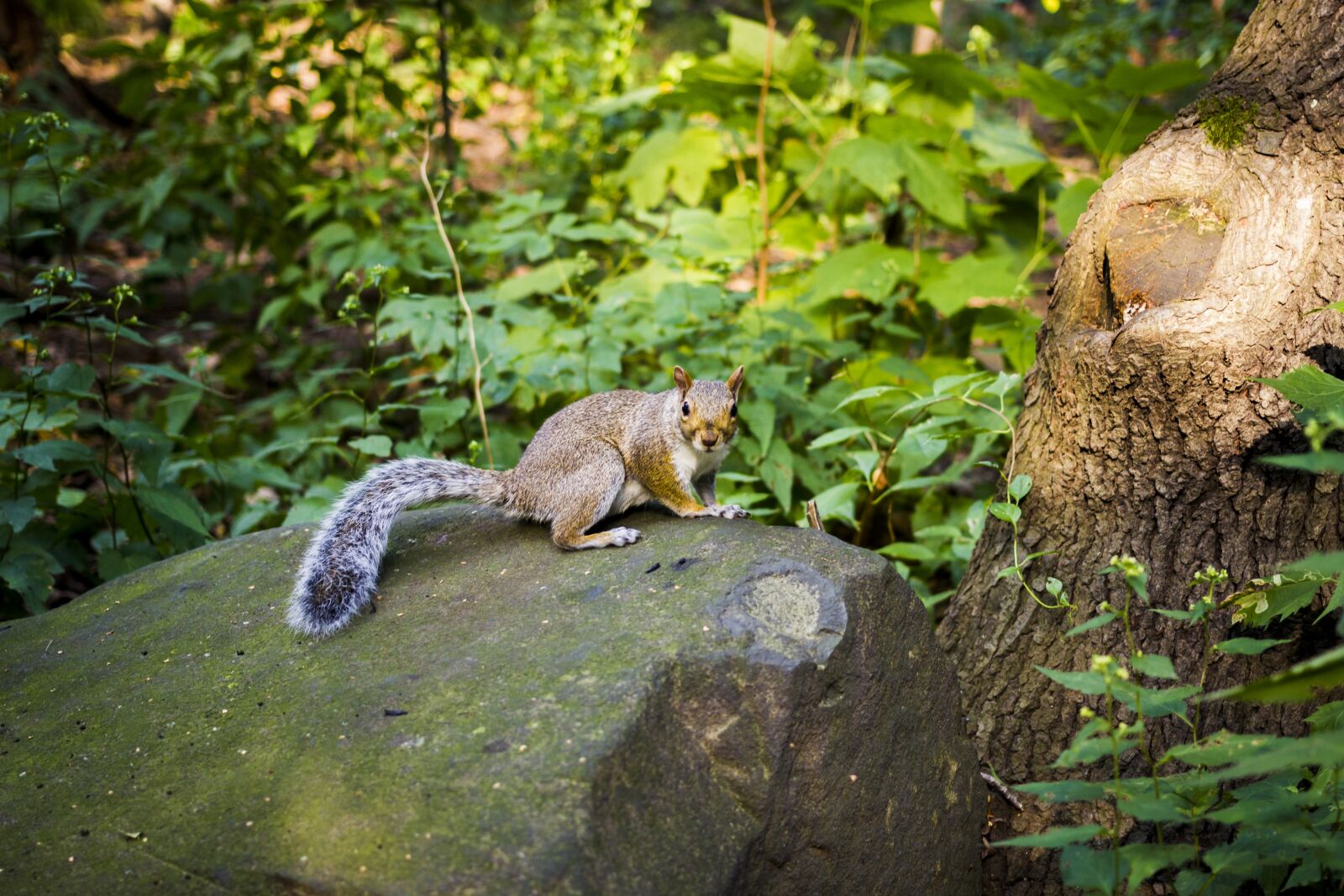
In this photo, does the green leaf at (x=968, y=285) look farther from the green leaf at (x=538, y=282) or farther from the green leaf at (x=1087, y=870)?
the green leaf at (x=1087, y=870)

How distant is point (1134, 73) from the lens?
396 centimetres

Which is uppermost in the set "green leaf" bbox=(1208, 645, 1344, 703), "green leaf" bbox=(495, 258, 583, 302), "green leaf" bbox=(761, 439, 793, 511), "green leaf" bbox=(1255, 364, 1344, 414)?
"green leaf" bbox=(1255, 364, 1344, 414)

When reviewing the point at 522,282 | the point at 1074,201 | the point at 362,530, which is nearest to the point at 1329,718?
the point at 362,530

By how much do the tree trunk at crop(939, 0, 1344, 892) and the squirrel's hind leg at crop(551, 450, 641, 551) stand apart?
3.24 ft

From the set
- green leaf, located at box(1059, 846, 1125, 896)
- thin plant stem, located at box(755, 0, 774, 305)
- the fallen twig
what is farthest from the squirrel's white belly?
thin plant stem, located at box(755, 0, 774, 305)

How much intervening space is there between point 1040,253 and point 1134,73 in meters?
0.85

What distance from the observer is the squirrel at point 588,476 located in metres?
2.62

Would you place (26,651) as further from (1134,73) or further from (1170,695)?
(1134,73)

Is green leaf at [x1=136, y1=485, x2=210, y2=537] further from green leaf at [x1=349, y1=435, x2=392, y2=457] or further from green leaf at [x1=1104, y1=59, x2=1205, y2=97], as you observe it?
green leaf at [x1=1104, y1=59, x2=1205, y2=97]

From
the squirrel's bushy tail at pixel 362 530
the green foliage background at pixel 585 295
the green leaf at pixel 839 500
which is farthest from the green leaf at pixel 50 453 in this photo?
the green leaf at pixel 839 500

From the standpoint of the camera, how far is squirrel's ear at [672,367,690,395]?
2.83 m

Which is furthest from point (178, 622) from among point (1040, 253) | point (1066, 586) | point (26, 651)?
point (1040, 253)

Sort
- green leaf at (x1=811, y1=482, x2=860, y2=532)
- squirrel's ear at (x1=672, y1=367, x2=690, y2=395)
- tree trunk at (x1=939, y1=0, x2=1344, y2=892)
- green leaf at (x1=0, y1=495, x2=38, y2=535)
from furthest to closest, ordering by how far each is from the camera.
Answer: green leaf at (x1=811, y1=482, x2=860, y2=532) < green leaf at (x1=0, y1=495, x2=38, y2=535) < squirrel's ear at (x1=672, y1=367, x2=690, y2=395) < tree trunk at (x1=939, y1=0, x2=1344, y2=892)

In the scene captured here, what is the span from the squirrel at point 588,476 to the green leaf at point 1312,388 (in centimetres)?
133
